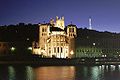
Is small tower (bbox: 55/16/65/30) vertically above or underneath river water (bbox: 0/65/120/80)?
above

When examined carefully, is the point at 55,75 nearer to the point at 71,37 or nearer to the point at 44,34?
the point at 44,34

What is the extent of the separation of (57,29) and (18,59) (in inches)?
983

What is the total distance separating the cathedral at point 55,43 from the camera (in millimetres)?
84500

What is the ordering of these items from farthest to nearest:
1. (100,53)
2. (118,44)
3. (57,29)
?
(118,44)
(100,53)
(57,29)

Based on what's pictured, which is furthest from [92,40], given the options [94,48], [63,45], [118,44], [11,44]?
[11,44]

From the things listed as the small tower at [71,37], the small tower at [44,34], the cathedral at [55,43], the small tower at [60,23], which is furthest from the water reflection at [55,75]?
the small tower at [60,23]

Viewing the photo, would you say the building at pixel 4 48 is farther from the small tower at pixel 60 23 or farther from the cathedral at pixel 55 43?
the small tower at pixel 60 23

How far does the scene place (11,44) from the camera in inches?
3418

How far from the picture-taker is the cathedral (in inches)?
3327

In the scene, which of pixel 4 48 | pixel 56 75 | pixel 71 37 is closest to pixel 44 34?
pixel 71 37

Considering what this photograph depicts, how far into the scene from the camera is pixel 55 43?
86.1 metres

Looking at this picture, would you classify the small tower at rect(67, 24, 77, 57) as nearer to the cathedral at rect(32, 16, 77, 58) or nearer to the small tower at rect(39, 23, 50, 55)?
the cathedral at rect(32, 16, 77, 58)

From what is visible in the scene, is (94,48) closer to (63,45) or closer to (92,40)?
(92,40)

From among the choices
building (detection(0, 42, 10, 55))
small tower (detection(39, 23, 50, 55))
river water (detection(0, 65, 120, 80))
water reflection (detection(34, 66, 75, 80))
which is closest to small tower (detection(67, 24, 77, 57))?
small tower (detection(39, 23, 50, 55))
